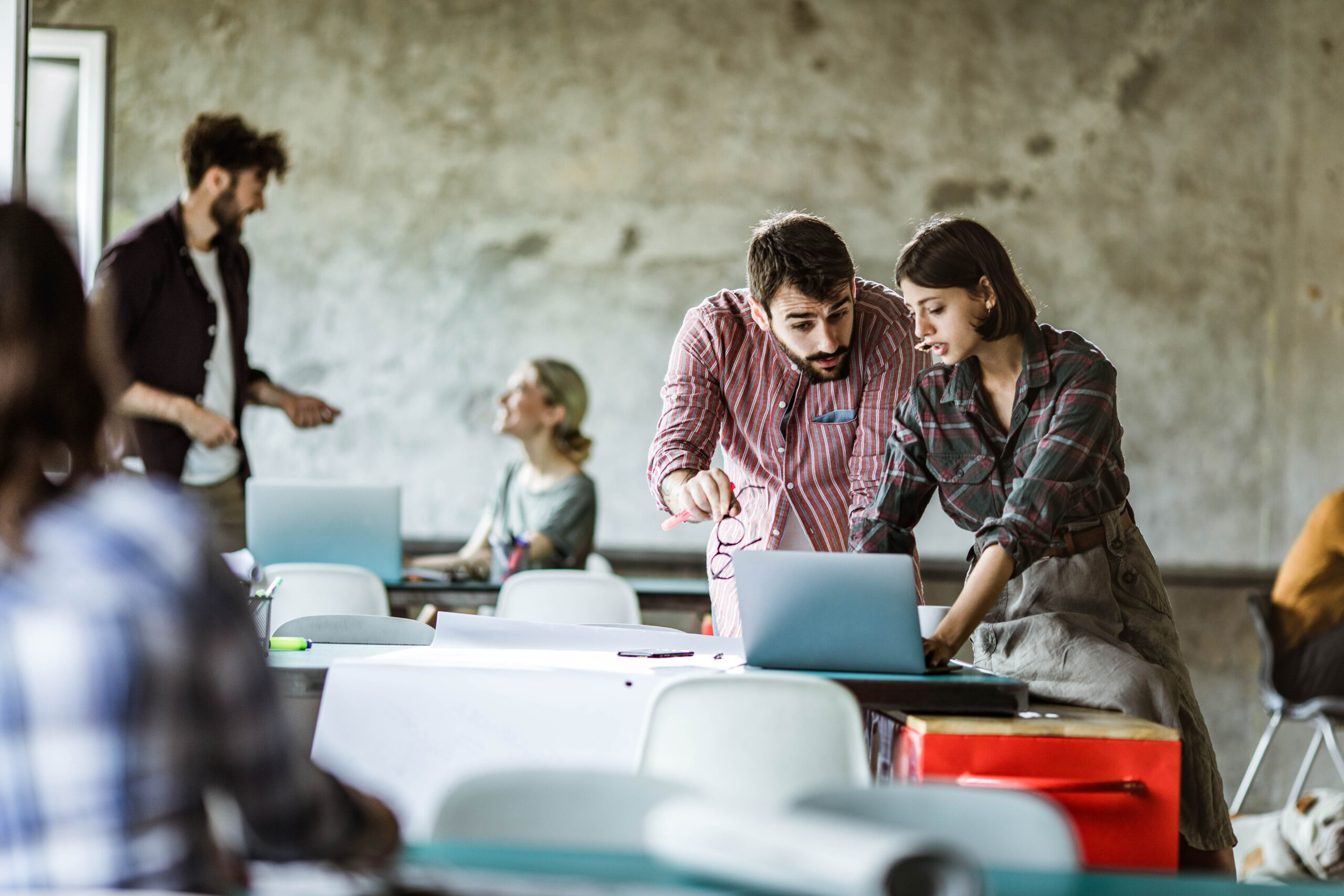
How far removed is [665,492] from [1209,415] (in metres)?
3.64

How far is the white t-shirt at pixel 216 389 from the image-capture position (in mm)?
4273

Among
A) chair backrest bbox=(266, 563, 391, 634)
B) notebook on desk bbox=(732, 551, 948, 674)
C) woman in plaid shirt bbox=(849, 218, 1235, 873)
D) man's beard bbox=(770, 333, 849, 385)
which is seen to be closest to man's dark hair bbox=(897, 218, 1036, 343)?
woman in plaid shirt bbox=(849, 218, 1235, 873)

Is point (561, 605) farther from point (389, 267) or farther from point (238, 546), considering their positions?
point (389, 267)

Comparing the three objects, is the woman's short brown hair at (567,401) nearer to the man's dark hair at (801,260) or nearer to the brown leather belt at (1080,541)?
the man's dark hair at (801,260)

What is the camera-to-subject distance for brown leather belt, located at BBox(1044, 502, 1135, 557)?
231 cm

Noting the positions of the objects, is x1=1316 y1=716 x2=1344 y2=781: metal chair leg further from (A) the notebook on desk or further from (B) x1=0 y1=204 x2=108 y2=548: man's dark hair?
(B) x1=0 y1=204 x2=108 y2=548: man's dark hair

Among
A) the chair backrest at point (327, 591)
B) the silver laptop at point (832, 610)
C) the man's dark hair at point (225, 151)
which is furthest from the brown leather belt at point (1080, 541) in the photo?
the man's dark hair at point (225, 151)

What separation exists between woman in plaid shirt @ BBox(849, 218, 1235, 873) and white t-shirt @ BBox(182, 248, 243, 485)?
2.54 meters

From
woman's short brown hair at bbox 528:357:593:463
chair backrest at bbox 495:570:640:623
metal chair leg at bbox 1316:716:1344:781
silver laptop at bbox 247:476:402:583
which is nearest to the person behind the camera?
chair backrest at bbox 495:570:640:623

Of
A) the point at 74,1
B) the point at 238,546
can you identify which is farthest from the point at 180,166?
the point at 238,546

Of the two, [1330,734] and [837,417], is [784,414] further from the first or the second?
[1330,734]

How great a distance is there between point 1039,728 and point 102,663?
4.52 feet

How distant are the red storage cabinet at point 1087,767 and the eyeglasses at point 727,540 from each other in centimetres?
104

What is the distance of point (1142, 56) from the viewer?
5.61m
